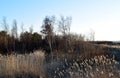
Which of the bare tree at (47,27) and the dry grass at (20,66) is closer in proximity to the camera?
the dry grass at (20,66)

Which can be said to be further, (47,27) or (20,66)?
(47,27)

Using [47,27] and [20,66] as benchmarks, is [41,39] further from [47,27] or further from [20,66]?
Result: [20,66]

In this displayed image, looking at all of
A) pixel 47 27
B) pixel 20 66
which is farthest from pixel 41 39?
pixel 20 66

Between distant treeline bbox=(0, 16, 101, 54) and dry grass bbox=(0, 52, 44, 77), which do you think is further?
distant treeline bbox=(0, 16, 101, 54)

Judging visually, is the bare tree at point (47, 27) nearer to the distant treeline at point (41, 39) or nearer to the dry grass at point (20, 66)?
the distant treeline at point (41, 39)

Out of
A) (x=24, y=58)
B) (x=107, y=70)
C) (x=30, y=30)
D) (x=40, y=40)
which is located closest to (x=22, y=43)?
(x=40, y=40)

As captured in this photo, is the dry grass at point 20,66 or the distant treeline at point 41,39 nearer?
the dry grass at point 20,66

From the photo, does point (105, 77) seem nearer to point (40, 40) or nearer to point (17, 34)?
point (40, 40)

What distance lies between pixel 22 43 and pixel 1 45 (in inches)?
131

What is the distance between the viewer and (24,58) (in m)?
12.2

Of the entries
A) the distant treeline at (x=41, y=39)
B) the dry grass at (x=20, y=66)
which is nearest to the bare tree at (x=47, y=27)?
the distant treeline at (x=41, y=39)

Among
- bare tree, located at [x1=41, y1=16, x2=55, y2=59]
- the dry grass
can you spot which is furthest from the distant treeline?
the dry grass

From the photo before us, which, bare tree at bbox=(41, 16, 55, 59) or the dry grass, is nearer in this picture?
the dry grass

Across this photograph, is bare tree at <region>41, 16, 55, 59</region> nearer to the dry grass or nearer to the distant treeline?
the distant treeline
